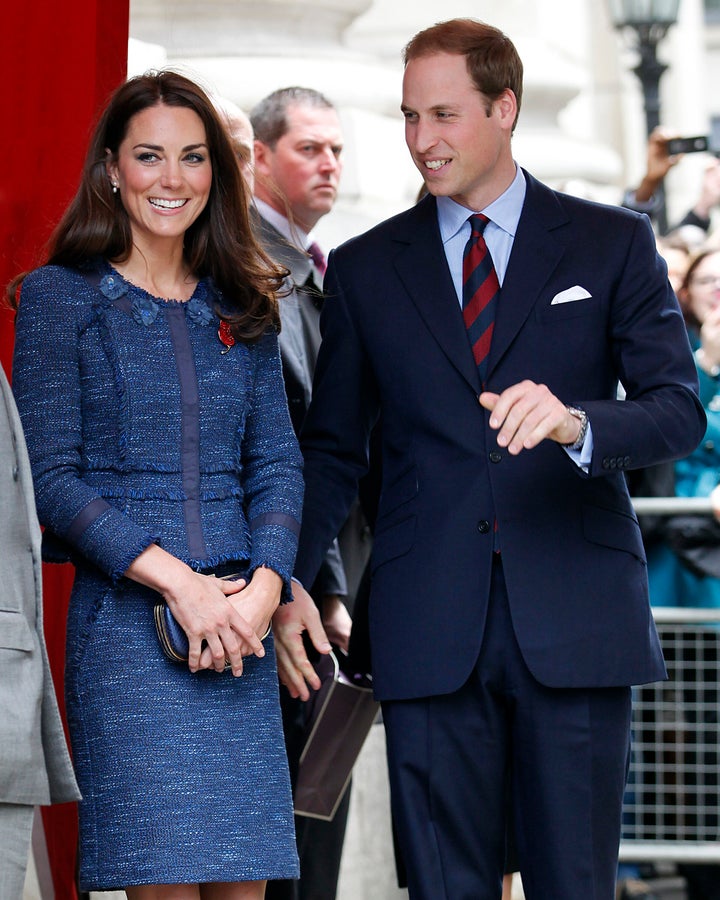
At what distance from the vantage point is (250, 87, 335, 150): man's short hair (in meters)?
5.54

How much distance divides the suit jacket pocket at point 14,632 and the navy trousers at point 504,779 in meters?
0.88

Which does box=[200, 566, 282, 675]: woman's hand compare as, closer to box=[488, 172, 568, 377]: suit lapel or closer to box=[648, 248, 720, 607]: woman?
box=[488, 172, 568, 377]: suit lapel

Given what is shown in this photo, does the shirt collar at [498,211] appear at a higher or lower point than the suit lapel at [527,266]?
higher

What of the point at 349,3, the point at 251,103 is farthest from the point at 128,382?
the point at 349,3

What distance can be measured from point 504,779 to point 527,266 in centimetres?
101

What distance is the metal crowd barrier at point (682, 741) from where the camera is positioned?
5.77 meters

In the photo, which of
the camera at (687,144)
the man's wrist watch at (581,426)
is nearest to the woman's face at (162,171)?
the man's wrist watch at (581,426)

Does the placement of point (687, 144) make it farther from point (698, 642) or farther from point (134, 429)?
point (134, 429)

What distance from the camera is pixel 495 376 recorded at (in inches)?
143

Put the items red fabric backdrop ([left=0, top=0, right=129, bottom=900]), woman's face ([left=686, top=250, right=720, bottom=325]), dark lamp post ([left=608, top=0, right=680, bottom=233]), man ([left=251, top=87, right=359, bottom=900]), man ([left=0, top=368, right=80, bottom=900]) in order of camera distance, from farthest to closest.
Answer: dark lamp post ([left=608, top=0, right=680, bottom=233]) → woman's face ([left=686, top=250, right=720, bottom=325]) → man ([left=251, top=87, right=359, bottom=900]) → red fabric backdrop ([left=0, top=0, right=129, bottom=900]) → man ([left=0, top=368, right=80, bottom=900])

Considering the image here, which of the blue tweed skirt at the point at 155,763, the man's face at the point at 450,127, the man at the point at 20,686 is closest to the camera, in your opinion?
the man at the point at 20,686

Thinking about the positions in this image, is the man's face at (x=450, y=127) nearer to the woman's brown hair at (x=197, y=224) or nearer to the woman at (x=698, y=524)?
the woman's brown hair at (x=197, y=224)

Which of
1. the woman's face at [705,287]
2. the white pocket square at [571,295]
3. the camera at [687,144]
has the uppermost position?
the camera at [687,144]

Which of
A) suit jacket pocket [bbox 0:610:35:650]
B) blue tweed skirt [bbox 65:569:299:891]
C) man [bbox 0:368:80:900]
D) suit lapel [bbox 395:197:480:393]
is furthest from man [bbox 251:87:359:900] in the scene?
suit jacket pocket [bbox 0:610:35:650]
